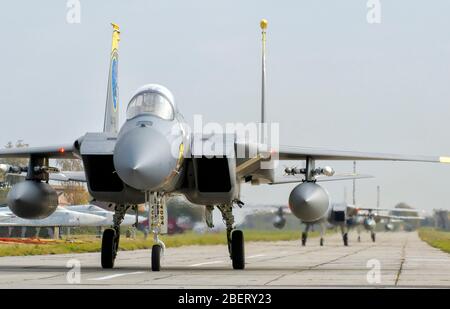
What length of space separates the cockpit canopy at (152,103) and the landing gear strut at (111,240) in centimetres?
263

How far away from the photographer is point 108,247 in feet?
58.4

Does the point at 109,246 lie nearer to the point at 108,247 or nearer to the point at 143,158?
the point at 108,247

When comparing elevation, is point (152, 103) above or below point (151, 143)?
above

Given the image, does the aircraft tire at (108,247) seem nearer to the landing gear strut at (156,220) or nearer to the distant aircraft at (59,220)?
the landing gear strut at (156,220)

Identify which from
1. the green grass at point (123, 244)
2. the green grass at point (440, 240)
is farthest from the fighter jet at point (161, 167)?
the green grass at point (440, 240)

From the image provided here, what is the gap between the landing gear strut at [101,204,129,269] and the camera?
1775 centimetres

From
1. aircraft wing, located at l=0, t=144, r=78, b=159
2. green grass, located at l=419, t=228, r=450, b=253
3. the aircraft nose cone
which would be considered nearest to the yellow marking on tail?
aircraft wing, located at l=0, t=144, r=78, b=159

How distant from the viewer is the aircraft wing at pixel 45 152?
1797 centimetres

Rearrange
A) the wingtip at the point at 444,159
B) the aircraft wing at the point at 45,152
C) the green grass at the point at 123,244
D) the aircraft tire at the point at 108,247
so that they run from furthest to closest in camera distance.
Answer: the green grass at the point at 123,244, the wingtip at the point at 444,159, the aircraft wing at the point at 45,152, the aircraft tire at the point at 108,247

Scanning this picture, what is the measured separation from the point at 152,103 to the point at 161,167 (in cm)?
158

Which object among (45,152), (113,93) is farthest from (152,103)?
(113,93)
